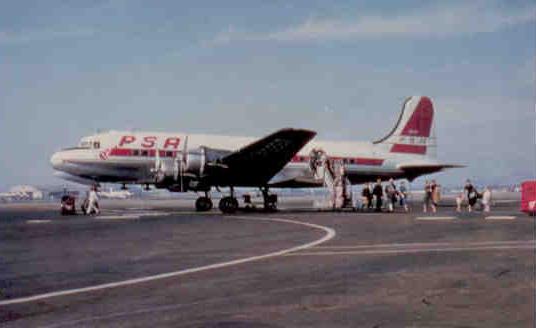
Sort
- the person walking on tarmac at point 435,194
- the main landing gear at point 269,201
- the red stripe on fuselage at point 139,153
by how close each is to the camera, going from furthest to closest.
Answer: the main landing gear at point 269,201 < the person walking on tarmac at point 435,194 < the red stripe on fuselage at point 139,153

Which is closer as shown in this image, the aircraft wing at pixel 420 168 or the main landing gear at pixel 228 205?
the main landing gear at pixel 228 205

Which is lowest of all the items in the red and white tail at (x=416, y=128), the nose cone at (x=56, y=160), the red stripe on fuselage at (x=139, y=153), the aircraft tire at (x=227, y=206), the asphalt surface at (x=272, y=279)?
the asphalt surface at (x=272, y=279)

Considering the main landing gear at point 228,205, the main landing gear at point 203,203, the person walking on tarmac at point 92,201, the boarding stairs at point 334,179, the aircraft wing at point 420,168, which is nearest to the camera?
the main landing gear at point 228,205

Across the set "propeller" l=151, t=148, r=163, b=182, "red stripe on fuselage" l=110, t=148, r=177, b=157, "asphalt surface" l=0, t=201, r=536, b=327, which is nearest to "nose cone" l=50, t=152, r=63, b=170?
"red stripe on fuselage" l=110, t=148, r=177, b=157

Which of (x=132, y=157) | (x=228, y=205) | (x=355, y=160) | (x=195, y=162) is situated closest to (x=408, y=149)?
(x=355, y=160)

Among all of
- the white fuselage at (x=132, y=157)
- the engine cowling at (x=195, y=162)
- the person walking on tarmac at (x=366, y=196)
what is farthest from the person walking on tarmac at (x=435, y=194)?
the engine cowling at (x=195, y=162)

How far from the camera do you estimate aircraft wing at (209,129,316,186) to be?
30875 mm

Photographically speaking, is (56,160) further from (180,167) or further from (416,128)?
(416,128)

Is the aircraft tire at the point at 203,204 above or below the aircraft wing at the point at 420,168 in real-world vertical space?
below

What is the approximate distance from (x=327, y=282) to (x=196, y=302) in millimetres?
2345

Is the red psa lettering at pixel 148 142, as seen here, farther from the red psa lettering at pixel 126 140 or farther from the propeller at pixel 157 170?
the propeller at pixel 157 170

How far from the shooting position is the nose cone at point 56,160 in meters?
35.0

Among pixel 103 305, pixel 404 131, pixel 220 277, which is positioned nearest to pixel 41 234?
pixel 220 277

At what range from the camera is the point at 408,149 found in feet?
142
